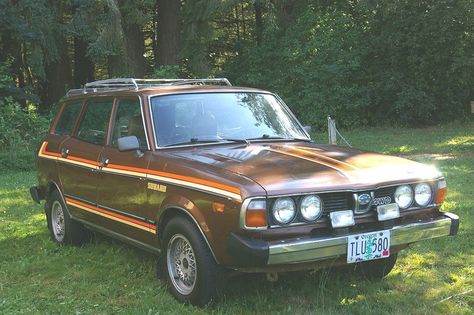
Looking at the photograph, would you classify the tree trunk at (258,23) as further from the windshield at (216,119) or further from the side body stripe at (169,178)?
the side body stripe at (169,178)

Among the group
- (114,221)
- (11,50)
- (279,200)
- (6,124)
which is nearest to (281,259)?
(279,200)

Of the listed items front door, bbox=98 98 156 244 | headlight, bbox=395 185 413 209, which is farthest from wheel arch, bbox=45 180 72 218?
headlight, bbox=395 185 413 209

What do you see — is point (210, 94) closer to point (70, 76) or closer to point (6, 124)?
point (6, 124)

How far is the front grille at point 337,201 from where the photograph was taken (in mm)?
4116

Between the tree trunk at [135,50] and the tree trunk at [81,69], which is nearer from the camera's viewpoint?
the tree trunk at [135,50]

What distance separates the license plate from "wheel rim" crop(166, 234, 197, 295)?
1.18 metres

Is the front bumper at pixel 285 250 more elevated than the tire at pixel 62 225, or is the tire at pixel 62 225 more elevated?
the front bumper at pixel 285 250

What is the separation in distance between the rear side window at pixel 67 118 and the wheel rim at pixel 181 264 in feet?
8.56

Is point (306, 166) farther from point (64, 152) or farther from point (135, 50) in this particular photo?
point (135, 50)

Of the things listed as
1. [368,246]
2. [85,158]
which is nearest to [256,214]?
[368,246]

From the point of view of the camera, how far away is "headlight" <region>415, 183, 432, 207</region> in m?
4.51

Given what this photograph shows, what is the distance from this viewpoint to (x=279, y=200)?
395 cm

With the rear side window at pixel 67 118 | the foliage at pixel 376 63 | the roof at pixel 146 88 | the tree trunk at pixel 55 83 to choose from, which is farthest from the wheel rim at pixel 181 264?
the tree trunk at pixel 55 83

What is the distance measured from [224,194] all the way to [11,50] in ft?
61.2
